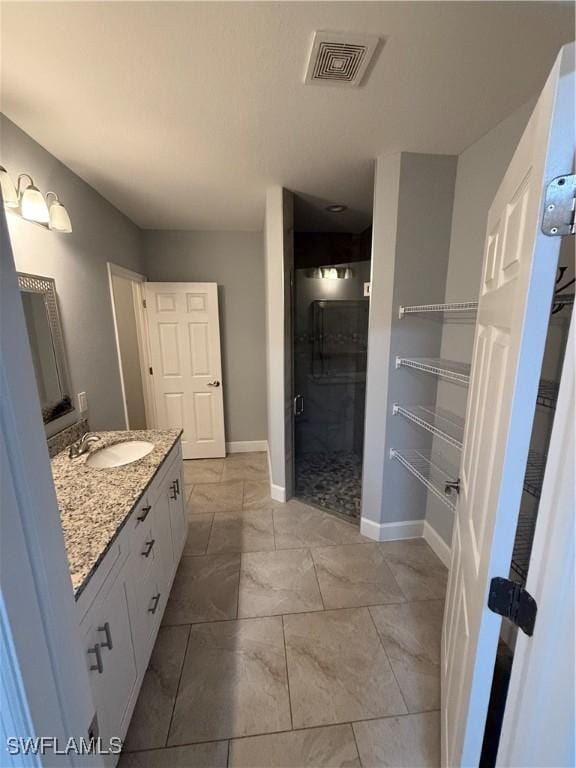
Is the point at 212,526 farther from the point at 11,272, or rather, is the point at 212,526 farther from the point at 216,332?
the point at 11,272

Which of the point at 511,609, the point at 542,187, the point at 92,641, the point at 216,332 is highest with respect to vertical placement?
the point at 542,187

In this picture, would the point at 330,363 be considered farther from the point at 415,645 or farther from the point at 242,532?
the point at 415,645

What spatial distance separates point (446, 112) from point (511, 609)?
6.29 ft

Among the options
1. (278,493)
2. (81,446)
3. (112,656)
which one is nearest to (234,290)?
(278,493)

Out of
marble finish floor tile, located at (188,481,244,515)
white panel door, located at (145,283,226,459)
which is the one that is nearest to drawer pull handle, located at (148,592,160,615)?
marble finish floor tile, located at (188,481,244,515)

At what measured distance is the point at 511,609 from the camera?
657mm

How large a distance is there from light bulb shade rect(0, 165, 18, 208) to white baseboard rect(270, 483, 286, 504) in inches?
98.3

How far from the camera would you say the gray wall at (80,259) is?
160cm

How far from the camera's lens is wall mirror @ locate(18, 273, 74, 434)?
165 cm

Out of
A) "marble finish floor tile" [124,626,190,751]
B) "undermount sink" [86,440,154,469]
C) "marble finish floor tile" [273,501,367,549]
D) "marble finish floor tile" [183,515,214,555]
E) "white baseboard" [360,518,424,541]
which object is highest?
"undermount sink" [86,440,154,469]

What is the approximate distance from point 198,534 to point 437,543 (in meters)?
1.69

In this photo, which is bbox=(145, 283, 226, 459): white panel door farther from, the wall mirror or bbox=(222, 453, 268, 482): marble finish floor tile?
the wall mirror

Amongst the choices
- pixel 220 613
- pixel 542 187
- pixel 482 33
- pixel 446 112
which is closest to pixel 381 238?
pixel 446 112

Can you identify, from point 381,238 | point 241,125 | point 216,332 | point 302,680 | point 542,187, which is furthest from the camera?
point 216,332
